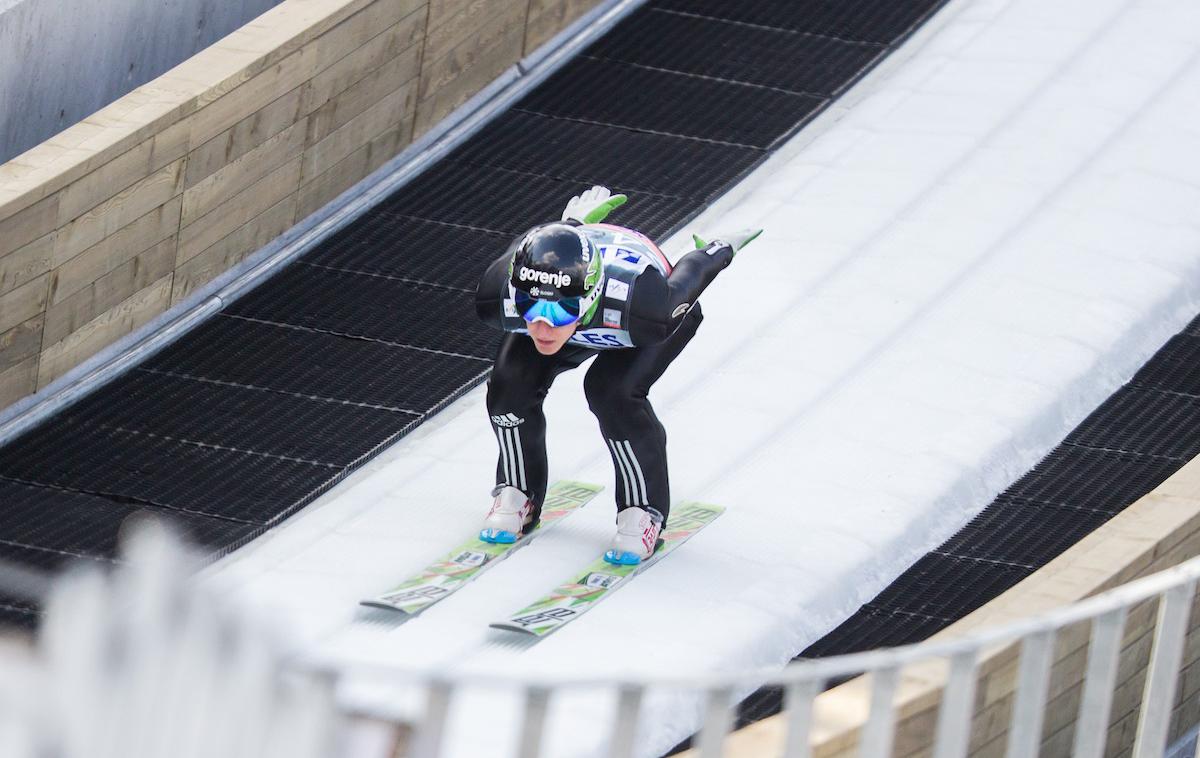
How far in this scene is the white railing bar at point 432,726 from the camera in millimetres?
3266

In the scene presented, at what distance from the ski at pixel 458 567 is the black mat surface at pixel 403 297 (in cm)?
68

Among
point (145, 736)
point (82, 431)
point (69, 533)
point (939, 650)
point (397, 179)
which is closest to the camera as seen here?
point (145, 736)

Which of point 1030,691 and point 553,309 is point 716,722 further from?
point 553,309

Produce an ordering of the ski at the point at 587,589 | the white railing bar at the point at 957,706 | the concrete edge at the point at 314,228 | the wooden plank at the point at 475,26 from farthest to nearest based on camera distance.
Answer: the wooden plank at the point at 475,26
the concrete edge at the point at 314,228
the ski at the point at 587,589
the white railing bar at the point at 957,706

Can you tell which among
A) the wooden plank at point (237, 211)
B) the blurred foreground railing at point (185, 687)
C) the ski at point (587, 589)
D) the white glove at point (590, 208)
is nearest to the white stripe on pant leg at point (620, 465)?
the ski at point (587, 589)

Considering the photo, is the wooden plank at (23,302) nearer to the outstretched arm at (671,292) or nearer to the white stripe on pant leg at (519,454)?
the white stripe on pant leg at (519,454)

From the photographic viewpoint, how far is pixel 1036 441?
754 cm

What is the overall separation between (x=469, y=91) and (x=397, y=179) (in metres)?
0.77

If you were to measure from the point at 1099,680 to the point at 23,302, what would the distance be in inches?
171

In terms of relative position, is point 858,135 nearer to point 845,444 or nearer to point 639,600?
point 845,444

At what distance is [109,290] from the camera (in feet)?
25.0

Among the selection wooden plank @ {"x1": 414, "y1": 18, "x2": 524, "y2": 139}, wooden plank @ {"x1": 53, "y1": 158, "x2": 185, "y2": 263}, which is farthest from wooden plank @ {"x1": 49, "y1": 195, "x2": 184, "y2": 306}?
wooden plank @ {"x1": 414, "y1": 18, "x2": 524, "y2": 139}

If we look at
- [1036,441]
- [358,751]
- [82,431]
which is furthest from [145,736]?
[1036,441]

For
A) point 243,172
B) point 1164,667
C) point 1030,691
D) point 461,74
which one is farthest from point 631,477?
point 461,74
